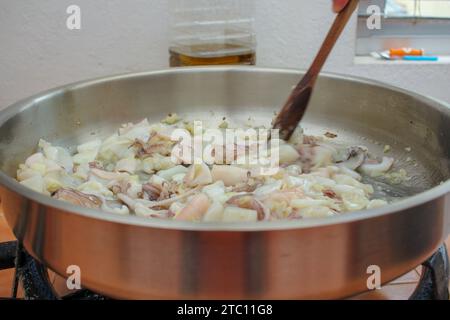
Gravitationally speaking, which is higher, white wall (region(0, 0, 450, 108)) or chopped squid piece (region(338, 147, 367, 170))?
white wall (region(0, 0, 450, 108))

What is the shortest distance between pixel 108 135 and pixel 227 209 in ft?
1.44

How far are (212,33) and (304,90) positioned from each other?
1.13ft

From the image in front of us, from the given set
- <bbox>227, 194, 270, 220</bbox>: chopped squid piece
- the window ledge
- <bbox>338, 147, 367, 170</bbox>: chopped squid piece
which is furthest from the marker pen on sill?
<bbox>227, 194, 270, 220</bbox>: chopped squid piece

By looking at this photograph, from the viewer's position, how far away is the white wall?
1.16 metres

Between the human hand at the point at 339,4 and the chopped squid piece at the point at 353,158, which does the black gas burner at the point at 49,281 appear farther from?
the human hand at the point at 339,4

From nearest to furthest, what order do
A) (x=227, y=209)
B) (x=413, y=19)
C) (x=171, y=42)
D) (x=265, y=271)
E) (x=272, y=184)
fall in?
1. (x=265, y=271)
2. (x=227, y=209)
3. (x=272, y=184)
4. (x=171, y=42)
5. (x=413, y=19)

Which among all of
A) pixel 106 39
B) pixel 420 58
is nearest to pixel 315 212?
pixel 106 39

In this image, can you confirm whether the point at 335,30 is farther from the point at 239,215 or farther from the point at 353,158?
the point at 239,215

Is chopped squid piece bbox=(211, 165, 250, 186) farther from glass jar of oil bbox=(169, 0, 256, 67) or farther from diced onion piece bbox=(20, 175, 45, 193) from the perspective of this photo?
glass jar of oil bbox=(169, 0, 256, 67)

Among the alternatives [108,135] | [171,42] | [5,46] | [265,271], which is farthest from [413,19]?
[265,271]

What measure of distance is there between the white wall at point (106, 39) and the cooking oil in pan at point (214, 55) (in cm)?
12

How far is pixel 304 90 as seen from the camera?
849 mm
